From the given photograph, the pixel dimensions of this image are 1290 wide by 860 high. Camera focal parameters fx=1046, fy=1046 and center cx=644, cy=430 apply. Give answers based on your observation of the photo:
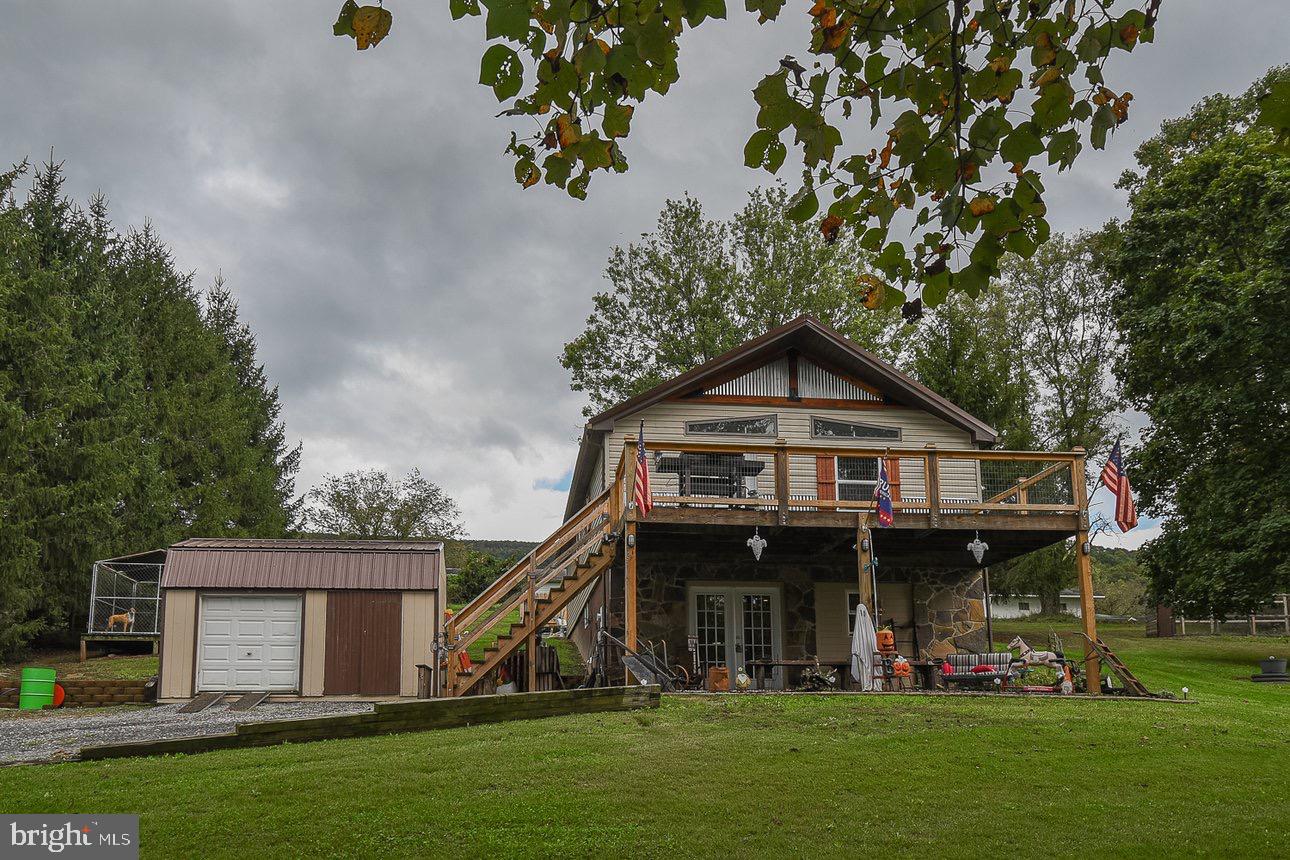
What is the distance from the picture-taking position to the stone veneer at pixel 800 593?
61.7 feet

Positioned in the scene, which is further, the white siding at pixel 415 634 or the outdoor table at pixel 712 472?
the white siding at pixel 415 634

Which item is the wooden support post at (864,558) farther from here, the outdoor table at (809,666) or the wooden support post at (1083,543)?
the wooden support post at (1083,543)

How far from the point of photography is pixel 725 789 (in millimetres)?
7863

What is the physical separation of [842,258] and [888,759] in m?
29.2

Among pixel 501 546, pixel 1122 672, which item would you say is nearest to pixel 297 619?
pixel 1122 672

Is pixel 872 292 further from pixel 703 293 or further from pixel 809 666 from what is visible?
pixel 703 293

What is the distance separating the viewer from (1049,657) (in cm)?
1655

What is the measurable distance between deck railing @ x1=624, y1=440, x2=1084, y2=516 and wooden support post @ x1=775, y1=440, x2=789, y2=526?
15mm

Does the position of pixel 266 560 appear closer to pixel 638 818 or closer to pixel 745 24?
pixel 638 818

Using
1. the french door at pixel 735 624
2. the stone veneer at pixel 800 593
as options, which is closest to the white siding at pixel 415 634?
the stone veneer at pixel 800 593

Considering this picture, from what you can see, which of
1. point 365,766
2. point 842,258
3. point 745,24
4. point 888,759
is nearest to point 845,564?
point 888,759

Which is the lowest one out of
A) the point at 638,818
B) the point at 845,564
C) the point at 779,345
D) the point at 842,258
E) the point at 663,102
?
the point at 638,818

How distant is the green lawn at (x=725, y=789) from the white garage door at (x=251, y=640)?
9561 mm

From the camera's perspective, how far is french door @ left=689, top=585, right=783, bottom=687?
19.0 m
